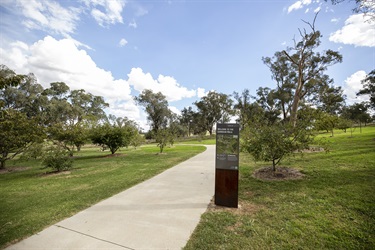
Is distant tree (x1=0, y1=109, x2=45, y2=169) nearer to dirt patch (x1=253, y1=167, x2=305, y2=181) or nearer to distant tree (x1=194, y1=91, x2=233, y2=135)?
dirt patch (x1=253, y1=167, x2=305, y2=181)

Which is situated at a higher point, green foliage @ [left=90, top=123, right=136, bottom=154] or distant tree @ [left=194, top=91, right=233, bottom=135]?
distant tree @ [left=194, top=91, right=233, bottom=135]

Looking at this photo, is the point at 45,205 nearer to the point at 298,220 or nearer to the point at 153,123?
the point at 298,220

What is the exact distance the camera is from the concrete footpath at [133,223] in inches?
109

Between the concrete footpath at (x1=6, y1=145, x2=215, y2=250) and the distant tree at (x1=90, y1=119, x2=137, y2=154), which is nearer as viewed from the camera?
the concrete footpath at (x1=6, y1=145, x2=215, y2=250)

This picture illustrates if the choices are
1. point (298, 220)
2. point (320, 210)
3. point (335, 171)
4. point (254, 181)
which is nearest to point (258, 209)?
point (298, 220)

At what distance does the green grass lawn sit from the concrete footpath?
432mm

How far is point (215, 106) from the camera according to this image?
55.8m

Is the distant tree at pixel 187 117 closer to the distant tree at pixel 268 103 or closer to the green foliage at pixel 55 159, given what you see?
the distant tree at pixel 268 103

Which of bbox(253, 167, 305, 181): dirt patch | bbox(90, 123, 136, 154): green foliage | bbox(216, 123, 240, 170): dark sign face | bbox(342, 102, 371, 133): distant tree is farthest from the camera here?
bbox(342, 102, 371, 133): distant tree

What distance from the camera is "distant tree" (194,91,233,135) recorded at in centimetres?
5500

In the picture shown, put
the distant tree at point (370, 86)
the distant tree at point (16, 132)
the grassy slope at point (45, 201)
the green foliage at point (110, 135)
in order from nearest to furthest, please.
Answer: the grassy slope at point (45, 201)
the distant tree at point (16, 132)
the green foliage at point (110, 135)
the distant tree at point (370, 86)

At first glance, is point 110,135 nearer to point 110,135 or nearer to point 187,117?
point 110,135

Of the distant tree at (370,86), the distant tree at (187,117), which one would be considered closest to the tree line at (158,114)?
the distant tree at (370,86)

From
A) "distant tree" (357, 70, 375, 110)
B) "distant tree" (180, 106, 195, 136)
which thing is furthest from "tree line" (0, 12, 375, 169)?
"distant tree" (180, 106, 195, 136)
